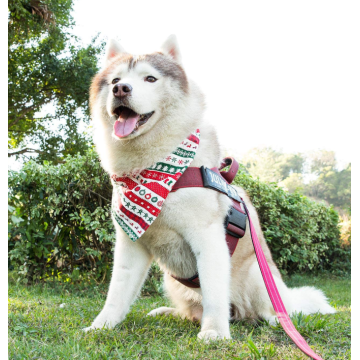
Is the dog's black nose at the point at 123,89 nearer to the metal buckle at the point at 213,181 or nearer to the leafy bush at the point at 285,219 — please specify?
the metal buckle at the point at 213,181

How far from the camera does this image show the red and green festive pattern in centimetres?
220

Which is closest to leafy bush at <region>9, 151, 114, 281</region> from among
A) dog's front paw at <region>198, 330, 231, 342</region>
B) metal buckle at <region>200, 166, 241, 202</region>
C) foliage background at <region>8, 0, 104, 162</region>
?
metal buckle at <region>200, 166, 241, 202</region>

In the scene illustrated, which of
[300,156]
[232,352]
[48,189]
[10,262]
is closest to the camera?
[232,352]

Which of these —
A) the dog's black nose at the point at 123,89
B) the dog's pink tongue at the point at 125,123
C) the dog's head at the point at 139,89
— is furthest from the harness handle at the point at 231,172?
the dog's black nose at the point at 123,89

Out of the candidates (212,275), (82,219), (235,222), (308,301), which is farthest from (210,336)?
(82,219)

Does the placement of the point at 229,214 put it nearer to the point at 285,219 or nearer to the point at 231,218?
the point at 231,218

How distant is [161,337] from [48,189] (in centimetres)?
314

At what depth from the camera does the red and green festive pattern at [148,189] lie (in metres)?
2.20

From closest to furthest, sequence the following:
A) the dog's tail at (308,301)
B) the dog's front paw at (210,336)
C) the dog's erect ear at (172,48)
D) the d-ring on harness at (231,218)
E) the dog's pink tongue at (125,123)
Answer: the dog's front paw at (210,336), the d-ring on harness at (231,218), the dog's pink tongue at (125,123), the dog's erect ear at (172,48), the dog's tail at (308,301)

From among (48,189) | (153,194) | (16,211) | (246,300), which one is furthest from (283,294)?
(16,211)

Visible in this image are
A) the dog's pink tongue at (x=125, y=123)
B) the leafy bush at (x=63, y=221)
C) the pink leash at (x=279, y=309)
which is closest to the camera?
the pink leash at (x=279, y=309)

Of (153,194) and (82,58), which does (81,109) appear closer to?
(82,58)

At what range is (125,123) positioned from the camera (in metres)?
2.27

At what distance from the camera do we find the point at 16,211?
4.78 meters
